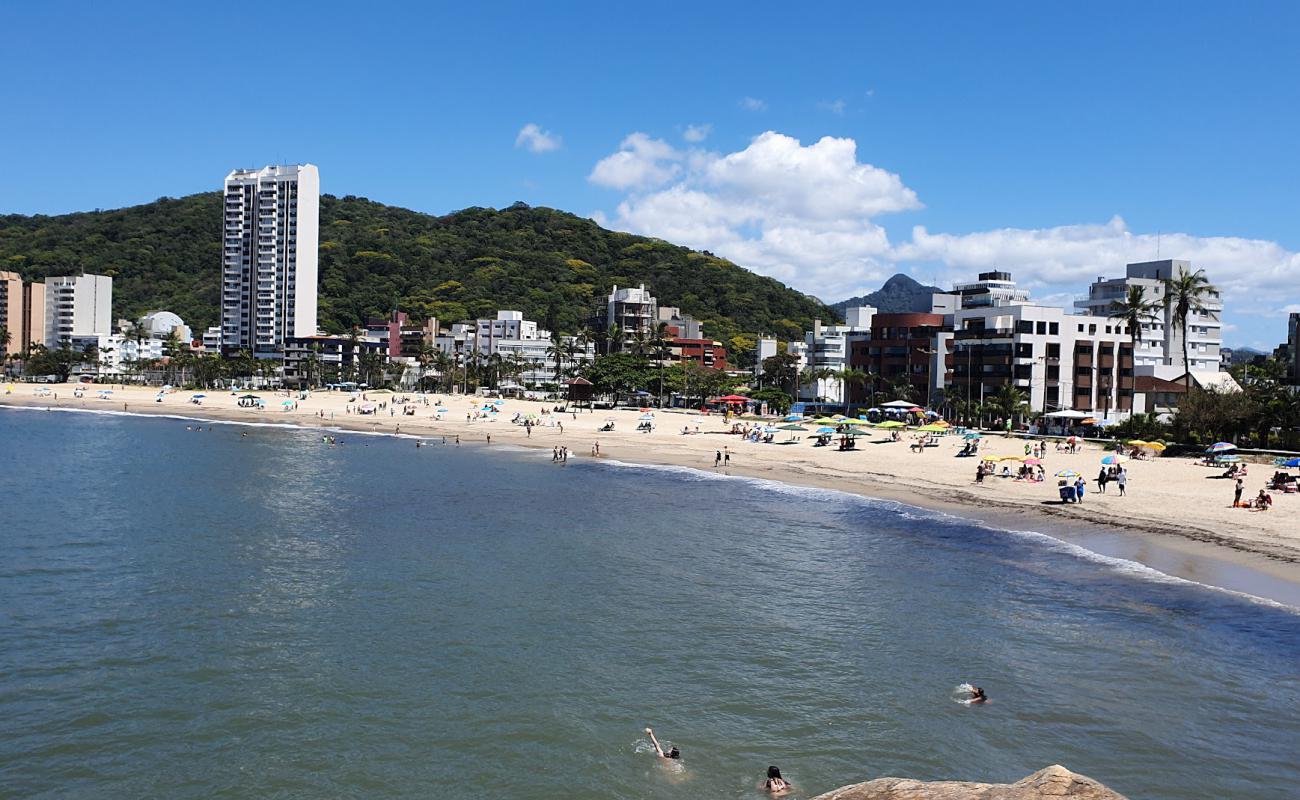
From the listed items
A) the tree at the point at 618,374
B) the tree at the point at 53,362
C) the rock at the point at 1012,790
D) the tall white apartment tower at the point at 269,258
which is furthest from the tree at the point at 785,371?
the tree at the point at 53,362

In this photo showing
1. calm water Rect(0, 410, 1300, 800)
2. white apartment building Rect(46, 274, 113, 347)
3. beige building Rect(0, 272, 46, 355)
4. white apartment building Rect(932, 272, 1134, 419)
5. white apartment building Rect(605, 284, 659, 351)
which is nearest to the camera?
calm water Rect(0, 410, 1300, 800)

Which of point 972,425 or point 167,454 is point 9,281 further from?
point 972,425

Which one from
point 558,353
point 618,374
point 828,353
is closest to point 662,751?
point 618,374

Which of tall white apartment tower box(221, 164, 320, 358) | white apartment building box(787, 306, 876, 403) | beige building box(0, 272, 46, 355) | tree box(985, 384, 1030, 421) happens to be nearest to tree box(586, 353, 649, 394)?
white apartment building box(787, 306, 876, 403)

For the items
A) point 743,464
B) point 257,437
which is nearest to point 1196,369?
point 743,464

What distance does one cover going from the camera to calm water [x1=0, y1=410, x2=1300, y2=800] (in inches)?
632

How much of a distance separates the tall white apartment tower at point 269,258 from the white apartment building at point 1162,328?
131m

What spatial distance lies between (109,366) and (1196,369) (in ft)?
574

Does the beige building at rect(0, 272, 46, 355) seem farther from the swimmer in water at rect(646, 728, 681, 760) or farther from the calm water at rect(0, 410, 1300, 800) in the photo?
the swimmer in water at rect(646, 728, 681, 760)

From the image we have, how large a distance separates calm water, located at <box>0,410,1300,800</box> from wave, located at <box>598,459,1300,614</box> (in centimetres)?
60

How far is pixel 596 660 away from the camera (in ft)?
69.7

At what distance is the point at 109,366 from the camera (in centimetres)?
17288

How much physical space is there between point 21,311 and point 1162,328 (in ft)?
665

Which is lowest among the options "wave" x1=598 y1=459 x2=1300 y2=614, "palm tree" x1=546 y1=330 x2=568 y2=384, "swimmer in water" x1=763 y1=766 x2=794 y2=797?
"swimmer in water" x1=763 y1=766 x2=794 y2=797
